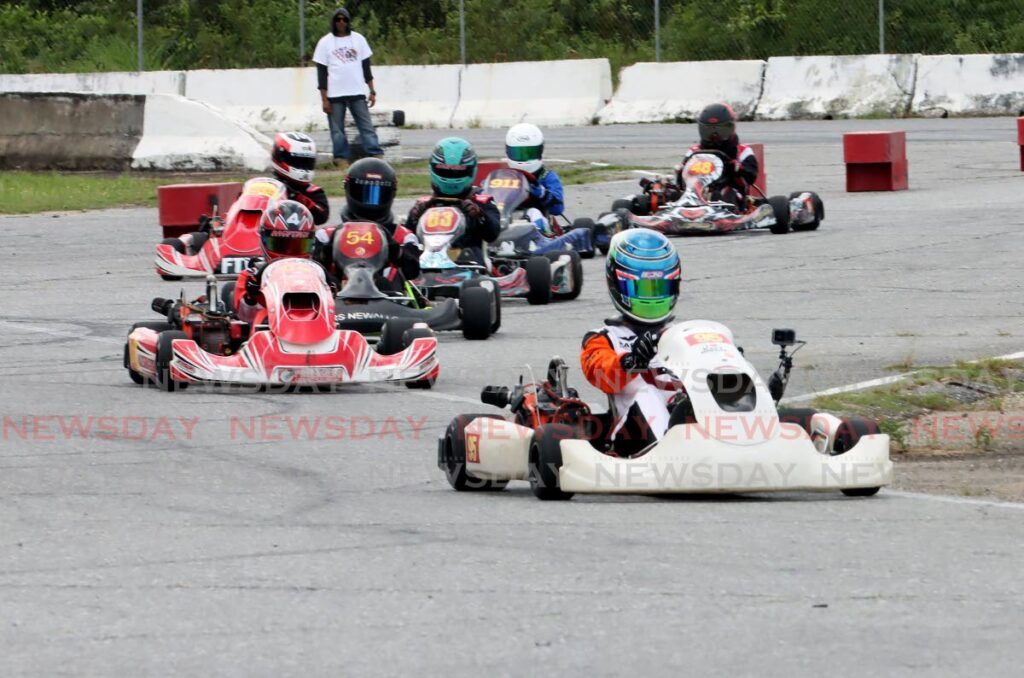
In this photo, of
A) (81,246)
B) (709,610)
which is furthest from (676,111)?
(709,610)

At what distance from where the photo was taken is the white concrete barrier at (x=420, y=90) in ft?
102

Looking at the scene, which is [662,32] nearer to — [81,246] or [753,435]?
[81,246]

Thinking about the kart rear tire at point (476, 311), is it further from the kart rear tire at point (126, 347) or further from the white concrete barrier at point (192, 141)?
the white concrete barrier at point (192, 141)

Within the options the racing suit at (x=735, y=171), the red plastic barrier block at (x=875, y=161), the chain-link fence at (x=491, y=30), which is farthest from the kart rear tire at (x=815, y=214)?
the chain-link fence at (x=491, y=30)

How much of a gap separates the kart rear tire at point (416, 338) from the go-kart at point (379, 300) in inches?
22.6

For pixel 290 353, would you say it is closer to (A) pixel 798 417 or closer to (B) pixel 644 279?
(B) pixel 644 279

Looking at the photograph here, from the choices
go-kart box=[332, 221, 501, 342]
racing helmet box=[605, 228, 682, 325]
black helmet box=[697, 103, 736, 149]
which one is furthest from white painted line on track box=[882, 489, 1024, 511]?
black helmet box=[697, 103, 736, 149]

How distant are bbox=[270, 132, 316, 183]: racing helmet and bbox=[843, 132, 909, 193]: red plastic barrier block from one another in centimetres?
722

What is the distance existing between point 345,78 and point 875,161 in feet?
18.7

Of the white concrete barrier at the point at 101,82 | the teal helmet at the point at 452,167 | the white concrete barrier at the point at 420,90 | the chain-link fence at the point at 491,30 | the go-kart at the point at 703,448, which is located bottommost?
the go-kart at the point at 703,448

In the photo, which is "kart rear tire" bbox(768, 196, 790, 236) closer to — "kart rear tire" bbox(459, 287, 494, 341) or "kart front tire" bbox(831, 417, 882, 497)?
"kart rear tire" bbox(459, 287, 494, 341)

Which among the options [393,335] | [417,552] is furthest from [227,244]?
[417,552]

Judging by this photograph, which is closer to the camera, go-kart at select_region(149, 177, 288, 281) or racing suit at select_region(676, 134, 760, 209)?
go-kart at select_region(149, 177, 288, 281)

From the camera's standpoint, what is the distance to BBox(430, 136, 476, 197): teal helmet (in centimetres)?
1316
